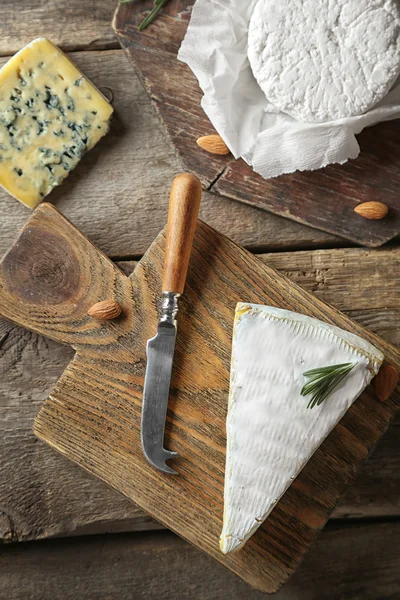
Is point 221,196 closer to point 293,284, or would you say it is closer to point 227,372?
point 293,284

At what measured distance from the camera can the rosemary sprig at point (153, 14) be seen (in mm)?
1166

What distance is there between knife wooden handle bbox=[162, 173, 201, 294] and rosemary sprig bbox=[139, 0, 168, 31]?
1.20ft

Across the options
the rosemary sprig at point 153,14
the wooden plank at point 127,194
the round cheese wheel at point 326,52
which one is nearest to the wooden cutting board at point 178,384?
the wooden plank at point 127,194

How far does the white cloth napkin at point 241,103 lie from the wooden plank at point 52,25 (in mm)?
242

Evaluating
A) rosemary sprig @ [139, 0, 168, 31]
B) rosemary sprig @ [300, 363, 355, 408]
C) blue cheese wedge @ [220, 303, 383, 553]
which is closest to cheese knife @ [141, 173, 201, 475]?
blue cheese wedge @ [220, 303, 383, 553]

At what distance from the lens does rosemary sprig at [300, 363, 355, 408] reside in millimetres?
933

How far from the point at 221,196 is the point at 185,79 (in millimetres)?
250

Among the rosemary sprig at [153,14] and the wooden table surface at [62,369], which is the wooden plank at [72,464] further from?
the rosemary sprig at [153,14]

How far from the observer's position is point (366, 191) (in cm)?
116

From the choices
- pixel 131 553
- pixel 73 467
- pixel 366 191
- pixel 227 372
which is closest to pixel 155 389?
pixel 227 372

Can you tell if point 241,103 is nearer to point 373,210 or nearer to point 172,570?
point 373,210

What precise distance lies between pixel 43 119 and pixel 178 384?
61 centimetres

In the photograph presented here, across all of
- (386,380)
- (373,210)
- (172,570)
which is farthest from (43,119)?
(172,570)

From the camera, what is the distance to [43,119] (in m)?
1.18
